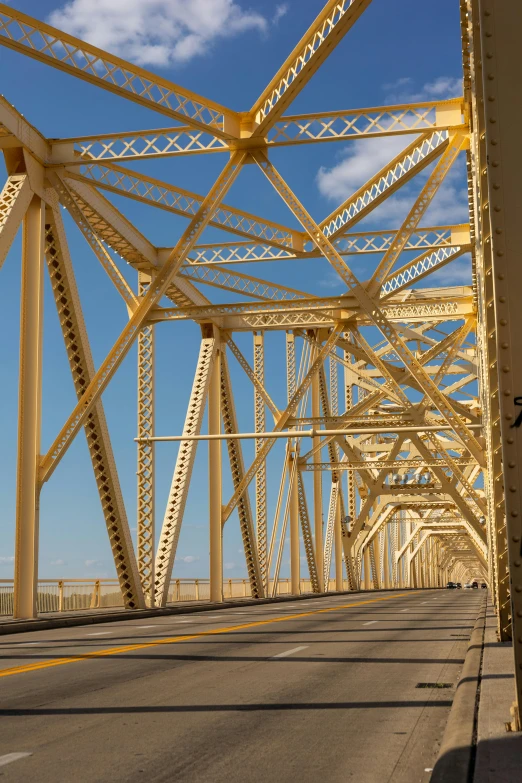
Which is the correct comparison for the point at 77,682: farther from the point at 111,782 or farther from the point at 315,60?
the point at 315,60

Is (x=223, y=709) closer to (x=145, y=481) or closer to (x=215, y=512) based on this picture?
(x=145, y=481)

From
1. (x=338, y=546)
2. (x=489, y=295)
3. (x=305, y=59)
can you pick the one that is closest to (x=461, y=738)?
(x=489, y=295)

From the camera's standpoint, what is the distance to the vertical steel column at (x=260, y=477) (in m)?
40.4

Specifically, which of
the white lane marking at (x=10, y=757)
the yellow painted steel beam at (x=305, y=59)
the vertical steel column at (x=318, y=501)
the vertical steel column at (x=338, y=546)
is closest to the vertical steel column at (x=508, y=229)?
the white lane marking at (x=10, y=757)

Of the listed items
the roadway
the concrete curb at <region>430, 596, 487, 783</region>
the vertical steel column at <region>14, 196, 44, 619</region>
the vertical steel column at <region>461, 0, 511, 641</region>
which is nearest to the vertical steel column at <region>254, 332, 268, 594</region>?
the vertical steel column at <region>14, 196, 44, 619</region>

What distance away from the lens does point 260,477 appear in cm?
4188

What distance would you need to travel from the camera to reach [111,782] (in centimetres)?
588

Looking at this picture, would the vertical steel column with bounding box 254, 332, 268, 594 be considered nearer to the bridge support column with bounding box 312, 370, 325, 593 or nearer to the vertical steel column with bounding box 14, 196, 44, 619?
the bridge support column with bounding box 312, 370, 325, 593

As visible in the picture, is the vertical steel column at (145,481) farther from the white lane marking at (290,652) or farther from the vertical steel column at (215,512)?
the white lane marking at (290,652)

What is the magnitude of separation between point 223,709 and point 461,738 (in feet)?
8.80

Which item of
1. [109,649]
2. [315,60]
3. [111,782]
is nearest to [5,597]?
[109,649]

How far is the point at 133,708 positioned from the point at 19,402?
48.0 feet

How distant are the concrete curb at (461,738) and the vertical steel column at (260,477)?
30121mm

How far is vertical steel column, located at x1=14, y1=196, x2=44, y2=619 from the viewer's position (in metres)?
22.0
